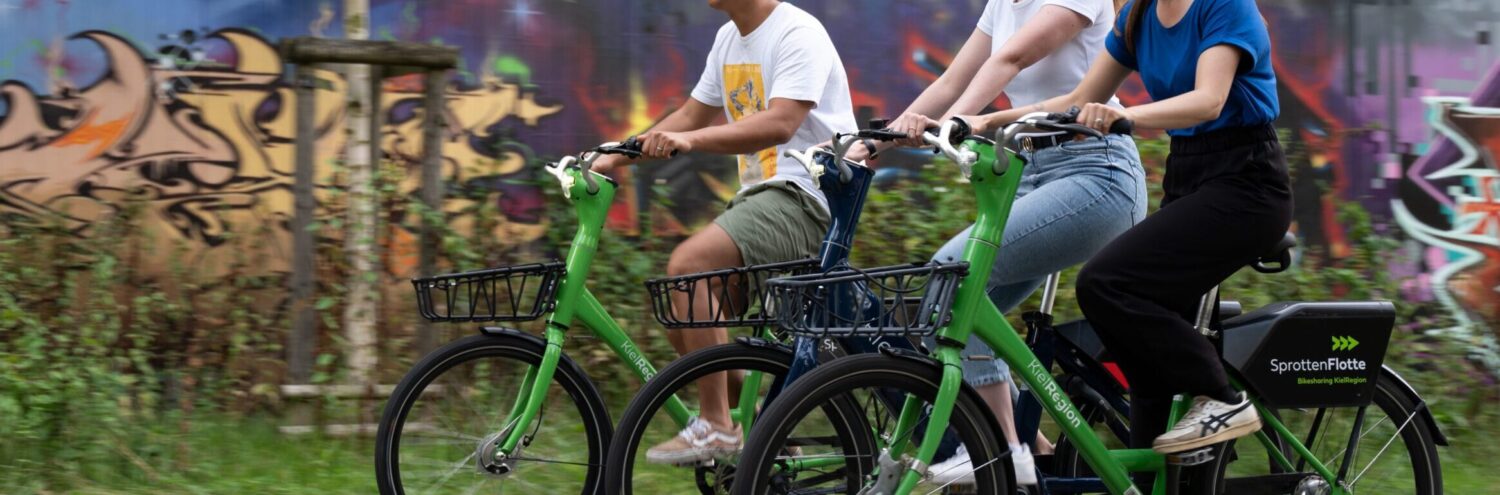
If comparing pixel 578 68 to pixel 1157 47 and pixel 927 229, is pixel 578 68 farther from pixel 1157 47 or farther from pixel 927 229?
pixel 1157 47

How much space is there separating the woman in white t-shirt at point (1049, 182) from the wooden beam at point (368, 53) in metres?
2.13

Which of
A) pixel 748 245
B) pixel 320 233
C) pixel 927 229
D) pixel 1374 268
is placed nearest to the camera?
pixel 748 245

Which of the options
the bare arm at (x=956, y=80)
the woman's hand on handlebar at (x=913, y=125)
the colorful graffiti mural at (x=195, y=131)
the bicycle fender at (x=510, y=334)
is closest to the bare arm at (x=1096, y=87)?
the woman's hand on handlebar at (x=913, y=125)

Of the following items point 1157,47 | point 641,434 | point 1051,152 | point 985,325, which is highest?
point 1157,47

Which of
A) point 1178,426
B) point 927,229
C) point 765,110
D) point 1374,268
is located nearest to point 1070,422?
point 1178,426

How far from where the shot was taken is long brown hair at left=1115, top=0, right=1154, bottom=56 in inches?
152

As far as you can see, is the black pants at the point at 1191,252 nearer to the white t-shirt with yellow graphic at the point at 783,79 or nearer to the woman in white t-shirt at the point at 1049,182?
the woman in white t-shirt at the point at 1049,182

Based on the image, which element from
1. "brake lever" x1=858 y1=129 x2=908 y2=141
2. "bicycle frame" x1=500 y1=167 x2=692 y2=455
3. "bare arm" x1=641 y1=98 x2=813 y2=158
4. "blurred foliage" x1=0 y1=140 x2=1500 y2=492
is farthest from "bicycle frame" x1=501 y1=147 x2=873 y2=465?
"blurred foliage" x1=0 y1=140 x2=1500 y2=492

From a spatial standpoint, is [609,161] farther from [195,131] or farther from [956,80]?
[195,131]

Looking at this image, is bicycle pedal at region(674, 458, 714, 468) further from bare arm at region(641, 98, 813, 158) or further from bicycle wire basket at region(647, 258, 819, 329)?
bare arm at region(641, 98, 813, 158)

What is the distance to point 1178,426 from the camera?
154 inches

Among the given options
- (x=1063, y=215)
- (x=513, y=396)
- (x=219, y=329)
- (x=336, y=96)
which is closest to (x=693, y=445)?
(x=513, y=396)

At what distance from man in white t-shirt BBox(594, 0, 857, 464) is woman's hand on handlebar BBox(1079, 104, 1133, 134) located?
1.03 m

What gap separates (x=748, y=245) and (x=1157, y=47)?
3.95 feet
